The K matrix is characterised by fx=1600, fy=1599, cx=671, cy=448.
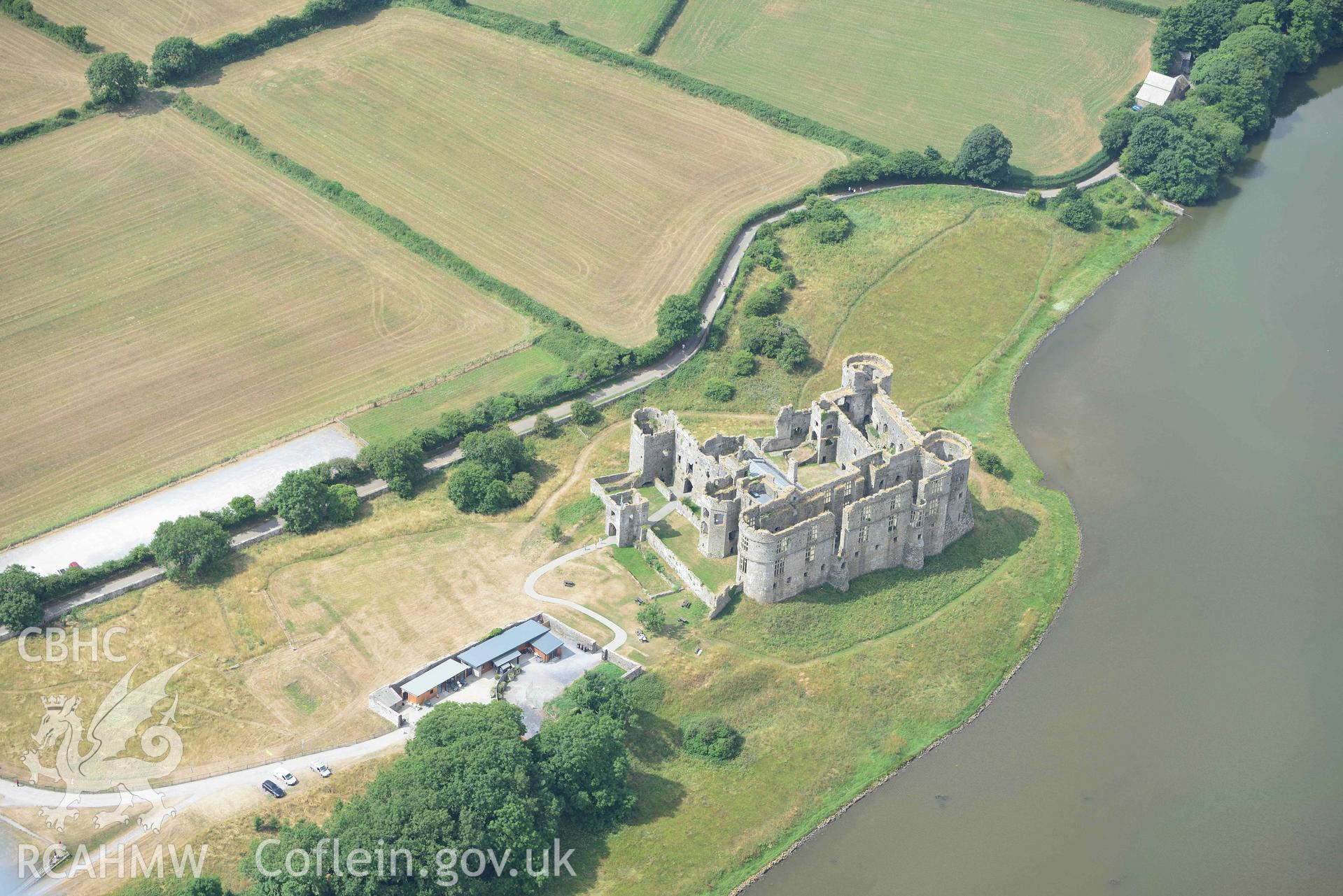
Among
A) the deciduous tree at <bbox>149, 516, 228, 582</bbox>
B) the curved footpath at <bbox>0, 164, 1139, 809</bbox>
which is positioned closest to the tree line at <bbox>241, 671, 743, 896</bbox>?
the curved footpath at <bbox>0, 164, 1139, 809</bbox>

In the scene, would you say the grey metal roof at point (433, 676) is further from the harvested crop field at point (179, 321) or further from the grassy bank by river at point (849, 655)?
the harvested crop field at point (179, 321)

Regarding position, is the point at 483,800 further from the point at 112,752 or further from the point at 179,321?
the point at 179,321

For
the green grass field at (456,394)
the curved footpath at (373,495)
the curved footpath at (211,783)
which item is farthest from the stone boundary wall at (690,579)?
the green grass field at (456,394)

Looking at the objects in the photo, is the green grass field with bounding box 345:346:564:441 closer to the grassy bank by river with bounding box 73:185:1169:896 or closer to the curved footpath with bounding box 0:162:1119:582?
the curved footpath with bounding box 0:162:1119:582

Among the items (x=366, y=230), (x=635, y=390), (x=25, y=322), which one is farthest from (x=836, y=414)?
(x=25, y=322)

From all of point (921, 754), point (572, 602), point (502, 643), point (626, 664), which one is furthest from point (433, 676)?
point (921, 754)

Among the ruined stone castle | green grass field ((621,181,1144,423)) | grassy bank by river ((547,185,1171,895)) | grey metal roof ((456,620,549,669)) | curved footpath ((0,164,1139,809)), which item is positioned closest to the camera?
curved footpath ((0,164,1139,809))

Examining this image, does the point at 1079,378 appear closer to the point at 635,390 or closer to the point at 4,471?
the point at 635,390
